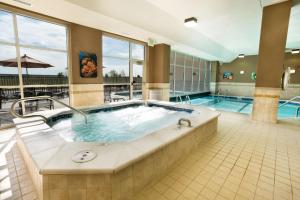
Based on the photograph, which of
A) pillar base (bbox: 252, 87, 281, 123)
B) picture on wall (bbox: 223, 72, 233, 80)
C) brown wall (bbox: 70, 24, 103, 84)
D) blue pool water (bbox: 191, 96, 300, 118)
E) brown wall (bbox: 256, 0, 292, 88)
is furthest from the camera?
picture on wall (bbox: 223, 72, 233, 80)

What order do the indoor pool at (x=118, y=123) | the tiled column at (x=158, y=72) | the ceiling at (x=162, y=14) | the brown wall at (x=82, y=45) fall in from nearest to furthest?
the indoor pool at (x=118, y=123)
the ceiling at (x=162, y=14)
the brown wall at (x=82, y=45)
the tiled column at (x=158, y=72)

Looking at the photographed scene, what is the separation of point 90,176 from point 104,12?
377 centimetres

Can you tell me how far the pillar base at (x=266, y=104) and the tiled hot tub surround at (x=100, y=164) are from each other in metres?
3.02

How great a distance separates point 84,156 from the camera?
55.5 inches

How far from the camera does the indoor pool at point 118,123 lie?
3.02m

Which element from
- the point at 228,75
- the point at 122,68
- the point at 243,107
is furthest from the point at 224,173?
the point at 228,75

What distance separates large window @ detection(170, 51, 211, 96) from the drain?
719 cm

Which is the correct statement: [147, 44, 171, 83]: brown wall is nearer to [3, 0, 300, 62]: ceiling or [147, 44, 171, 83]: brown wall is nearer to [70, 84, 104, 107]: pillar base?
[3, 0, 300, 62]: ceiling

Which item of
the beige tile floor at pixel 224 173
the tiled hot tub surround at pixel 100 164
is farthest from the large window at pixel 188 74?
the tiled hot tub surround at pixel 100 164

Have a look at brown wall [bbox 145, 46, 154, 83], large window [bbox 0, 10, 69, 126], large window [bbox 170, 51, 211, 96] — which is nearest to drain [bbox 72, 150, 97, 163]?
large window [bbox 0, 10, 69, 126]

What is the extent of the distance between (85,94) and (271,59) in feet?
17.8

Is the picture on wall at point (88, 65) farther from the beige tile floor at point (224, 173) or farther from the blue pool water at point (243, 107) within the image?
the blue pool water at point (243, 107)

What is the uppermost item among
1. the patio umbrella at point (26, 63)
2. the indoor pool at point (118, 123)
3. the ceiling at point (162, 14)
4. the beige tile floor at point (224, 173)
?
the ceiling at point (162, 14)

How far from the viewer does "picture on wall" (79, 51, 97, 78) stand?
4.73 meters
